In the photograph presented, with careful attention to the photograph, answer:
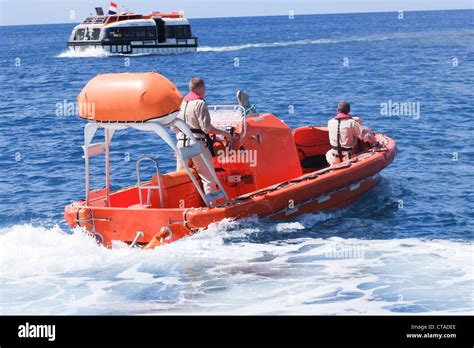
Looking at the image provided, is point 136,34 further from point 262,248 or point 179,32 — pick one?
point 262,248

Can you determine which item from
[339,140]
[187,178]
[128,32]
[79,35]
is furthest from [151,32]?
[187,178]

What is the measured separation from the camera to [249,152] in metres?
12.4

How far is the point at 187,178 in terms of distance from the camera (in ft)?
38.9

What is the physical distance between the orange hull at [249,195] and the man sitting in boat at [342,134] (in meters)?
0.26

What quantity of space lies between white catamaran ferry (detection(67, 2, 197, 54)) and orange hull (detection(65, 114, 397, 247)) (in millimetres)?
49865

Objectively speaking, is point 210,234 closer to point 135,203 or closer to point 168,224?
point 168,224

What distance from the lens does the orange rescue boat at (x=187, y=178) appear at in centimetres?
Answer: 1067

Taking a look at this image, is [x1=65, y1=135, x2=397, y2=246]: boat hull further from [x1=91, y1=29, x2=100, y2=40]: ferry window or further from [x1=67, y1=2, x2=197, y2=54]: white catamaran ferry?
[x1=91, y1=29, x2=100, y2=40]: ferry window

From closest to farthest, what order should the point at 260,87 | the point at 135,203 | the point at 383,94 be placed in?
the point at 135,203
the point at 383,94
the point at 260,87

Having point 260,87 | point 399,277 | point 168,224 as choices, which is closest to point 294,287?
point 399,277

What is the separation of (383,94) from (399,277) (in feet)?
82.6

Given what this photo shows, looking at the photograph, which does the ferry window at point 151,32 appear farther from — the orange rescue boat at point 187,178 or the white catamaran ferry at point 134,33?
the orange rescue boat at point 187,178

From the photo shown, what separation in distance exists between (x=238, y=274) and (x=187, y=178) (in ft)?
6.96

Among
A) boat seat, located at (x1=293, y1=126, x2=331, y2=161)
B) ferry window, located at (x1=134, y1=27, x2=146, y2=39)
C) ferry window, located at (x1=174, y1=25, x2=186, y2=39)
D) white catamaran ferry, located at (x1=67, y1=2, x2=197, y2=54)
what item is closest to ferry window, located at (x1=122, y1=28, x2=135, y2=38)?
white catamaran ferry, located at (x1=67, y1=2, x2=197, y2=54)
